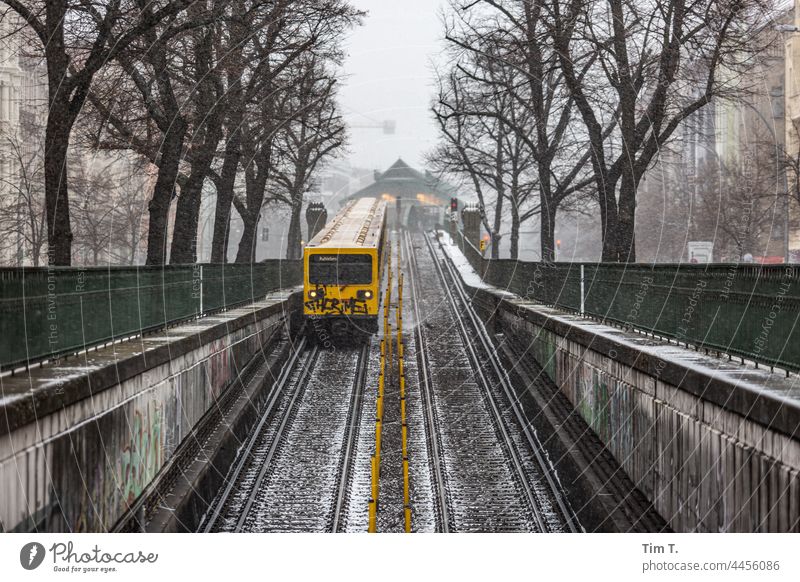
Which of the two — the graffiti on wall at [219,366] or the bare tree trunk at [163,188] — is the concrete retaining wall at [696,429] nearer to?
the graffiti on wall at [219,366]

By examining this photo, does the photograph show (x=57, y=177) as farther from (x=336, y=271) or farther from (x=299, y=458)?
(x=336, y=271)

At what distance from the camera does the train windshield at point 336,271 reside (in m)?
34.0

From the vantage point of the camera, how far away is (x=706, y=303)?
1382 centimetres

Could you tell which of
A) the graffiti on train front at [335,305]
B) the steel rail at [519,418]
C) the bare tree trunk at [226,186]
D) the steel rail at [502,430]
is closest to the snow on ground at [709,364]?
the steel rail at [519,418]

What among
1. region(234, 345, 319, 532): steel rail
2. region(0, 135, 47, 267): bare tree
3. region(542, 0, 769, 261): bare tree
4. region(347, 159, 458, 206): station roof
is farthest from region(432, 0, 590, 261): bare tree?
region(347, 159, 458, 206): station roof

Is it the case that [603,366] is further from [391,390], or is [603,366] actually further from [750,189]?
[750,189]

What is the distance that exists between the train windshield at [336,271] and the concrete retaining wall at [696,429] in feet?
49.9

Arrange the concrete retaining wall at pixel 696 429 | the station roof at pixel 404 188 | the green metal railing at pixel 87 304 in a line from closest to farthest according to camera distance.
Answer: the concrete retaining wall at pixel 696 429 → the green metal railing at pixel 87 304 → the station roof at pixel 404 188

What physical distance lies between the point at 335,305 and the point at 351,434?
1145 centimetres

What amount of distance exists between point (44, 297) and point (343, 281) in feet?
74.8

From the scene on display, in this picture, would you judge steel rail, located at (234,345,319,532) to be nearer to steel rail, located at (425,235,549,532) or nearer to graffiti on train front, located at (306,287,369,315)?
graffiti on train front, located at (306,287,369,315)

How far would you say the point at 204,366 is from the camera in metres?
19.5

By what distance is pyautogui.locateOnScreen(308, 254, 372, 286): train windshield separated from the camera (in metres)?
34.0
